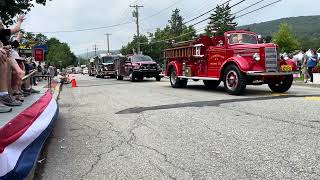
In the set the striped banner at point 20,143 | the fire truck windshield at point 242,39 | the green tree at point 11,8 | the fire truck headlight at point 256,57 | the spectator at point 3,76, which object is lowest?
the striped banner at point 20,143

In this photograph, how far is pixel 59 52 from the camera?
470ft

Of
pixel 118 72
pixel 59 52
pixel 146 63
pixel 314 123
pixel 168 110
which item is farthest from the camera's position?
pixel 59 52

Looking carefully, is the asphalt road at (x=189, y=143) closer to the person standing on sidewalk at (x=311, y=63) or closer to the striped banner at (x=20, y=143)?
the striped banner at (x=20, y=143)

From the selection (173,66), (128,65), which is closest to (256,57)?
(173,66)

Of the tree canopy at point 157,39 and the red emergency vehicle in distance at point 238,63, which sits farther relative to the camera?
the tree canopy at point 157,39

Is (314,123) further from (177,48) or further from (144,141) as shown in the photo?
(177,48)

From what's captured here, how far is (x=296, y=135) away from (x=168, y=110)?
4.24 meters

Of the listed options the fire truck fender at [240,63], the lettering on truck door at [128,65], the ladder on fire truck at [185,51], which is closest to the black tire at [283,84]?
the fire truck fender at [240,63]

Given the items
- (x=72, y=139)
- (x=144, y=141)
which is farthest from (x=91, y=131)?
(x=144, y=141)

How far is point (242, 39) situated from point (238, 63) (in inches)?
64.6

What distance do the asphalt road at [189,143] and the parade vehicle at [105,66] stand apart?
101ft

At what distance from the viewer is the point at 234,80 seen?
15164mm

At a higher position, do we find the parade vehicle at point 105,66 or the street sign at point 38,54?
the street sign at point 38,54

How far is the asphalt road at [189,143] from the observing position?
18.1ft
